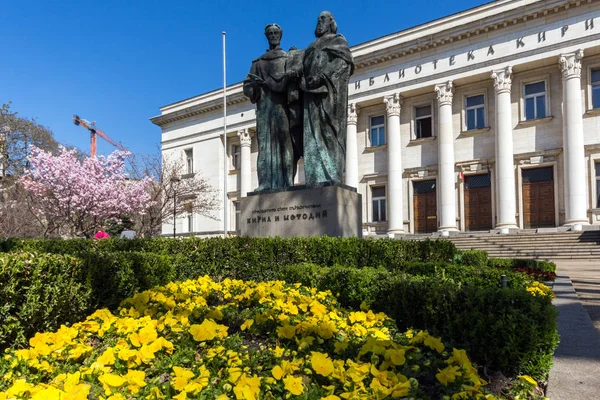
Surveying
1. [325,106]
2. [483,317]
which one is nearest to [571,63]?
[325,106]

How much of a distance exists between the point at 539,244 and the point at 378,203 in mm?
12496

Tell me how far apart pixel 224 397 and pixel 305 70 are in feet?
26.2

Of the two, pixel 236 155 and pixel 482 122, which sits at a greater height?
pixel 482 122

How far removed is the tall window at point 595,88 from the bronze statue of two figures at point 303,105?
2267 cm

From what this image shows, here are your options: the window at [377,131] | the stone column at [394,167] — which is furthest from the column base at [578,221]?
the window at [377,131]

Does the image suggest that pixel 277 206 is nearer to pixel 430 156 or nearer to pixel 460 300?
pixel 460 300

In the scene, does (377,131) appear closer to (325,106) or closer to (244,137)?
(244,137)

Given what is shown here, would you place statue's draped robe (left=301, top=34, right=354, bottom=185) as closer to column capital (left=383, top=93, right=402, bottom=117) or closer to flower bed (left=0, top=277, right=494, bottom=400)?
flower bed (left=0, top=277, right=494, bottom=400)

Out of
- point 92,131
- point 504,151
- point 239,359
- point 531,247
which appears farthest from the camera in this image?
point 92,131

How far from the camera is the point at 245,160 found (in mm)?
38656

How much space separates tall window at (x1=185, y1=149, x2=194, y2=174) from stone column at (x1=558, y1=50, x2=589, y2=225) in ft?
106

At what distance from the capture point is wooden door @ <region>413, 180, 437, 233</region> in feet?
98.2

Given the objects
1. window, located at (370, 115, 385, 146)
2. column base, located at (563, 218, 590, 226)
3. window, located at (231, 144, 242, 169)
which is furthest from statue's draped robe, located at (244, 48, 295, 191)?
window, located at (231, 144, 242, 169)

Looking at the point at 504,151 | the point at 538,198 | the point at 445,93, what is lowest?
the point at 538,198
